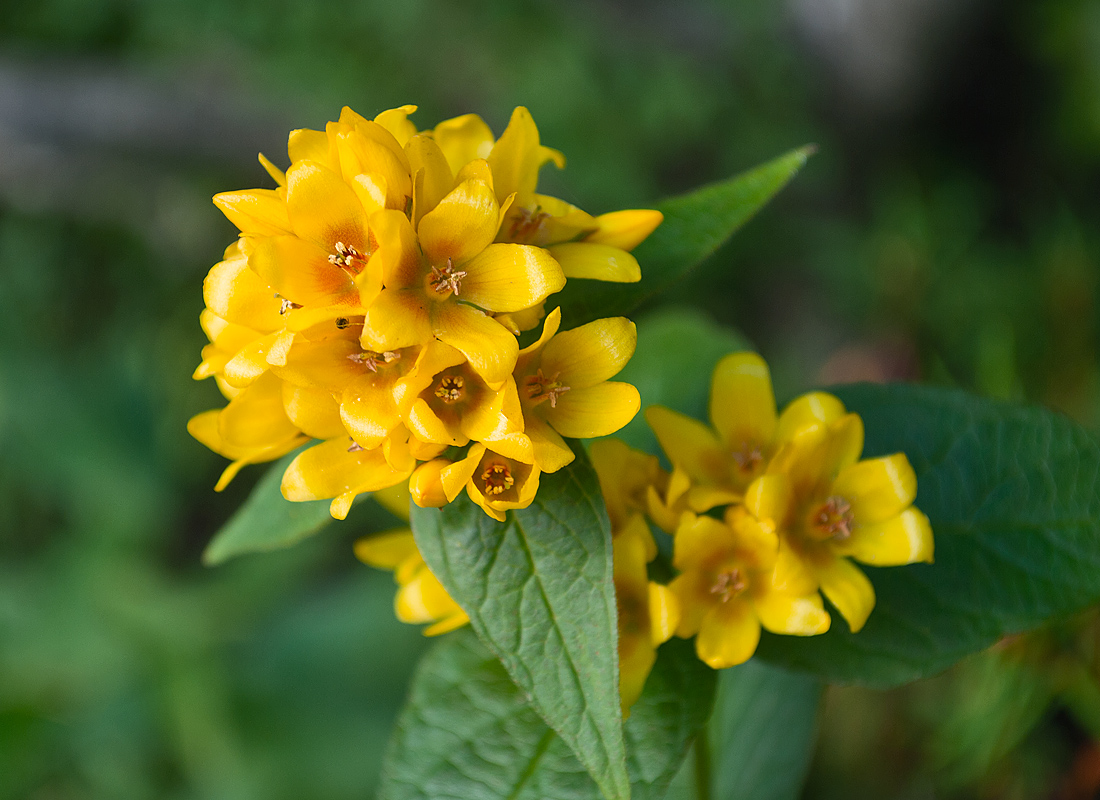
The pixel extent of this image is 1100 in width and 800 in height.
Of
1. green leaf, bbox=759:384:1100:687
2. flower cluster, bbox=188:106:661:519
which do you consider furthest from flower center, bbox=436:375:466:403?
green leaf, bbox=759:384:1100:687

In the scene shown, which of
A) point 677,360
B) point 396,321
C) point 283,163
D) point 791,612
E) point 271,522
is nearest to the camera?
point 396,321

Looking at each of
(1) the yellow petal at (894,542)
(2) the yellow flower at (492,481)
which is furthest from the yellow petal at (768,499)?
(2) the yellow flower at (492,481)

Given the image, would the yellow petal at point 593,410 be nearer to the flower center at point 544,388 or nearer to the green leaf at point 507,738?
the flower center at point 544,388

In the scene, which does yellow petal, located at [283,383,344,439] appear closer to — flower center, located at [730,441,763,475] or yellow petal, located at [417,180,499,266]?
yellow petal, located at [417,180,499,266]

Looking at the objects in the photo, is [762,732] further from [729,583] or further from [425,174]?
[425,174]

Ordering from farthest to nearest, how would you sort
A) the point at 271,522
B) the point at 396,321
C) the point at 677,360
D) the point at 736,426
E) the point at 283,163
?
the point at 283,163 < the point at 677,360 < the point at 271,522 < the point at 736,426 < the point at 396,321

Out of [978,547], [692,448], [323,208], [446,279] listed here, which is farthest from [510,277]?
[978,547]
